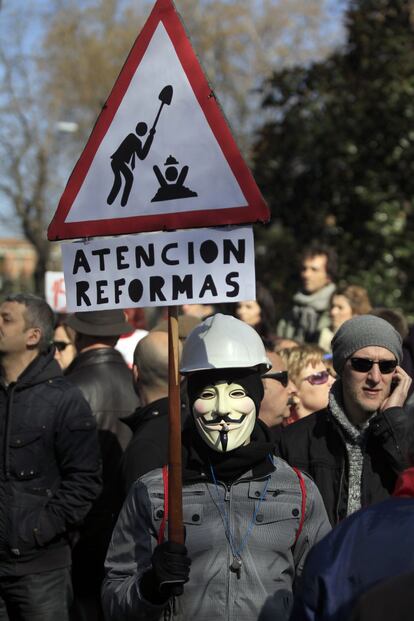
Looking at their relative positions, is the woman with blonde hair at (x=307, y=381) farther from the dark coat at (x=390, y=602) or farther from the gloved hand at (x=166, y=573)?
the dark coat at (x=390, y=602)

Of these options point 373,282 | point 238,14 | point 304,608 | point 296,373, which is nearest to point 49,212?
point 238,14

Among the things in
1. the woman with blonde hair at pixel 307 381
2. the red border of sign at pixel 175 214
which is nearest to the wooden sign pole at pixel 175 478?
the red border of sign at pixel 175 214

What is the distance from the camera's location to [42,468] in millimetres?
5133

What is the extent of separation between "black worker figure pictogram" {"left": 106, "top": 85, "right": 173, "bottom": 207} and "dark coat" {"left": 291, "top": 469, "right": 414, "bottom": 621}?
166 centimetres

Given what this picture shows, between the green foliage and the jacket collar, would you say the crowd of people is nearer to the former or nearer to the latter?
the jacket collar

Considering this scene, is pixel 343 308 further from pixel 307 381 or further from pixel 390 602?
pixel 390 602

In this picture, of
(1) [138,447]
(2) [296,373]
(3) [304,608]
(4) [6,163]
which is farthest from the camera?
(4) [6,163]

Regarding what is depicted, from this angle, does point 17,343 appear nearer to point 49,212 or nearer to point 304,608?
point 304,608

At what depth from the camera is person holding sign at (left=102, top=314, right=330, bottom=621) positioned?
3324 millimetres

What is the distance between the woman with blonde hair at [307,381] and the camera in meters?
5.70

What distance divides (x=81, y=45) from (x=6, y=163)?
5.37 meters

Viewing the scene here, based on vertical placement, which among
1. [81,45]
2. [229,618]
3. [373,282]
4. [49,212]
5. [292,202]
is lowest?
[229,618]

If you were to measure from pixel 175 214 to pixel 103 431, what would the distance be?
283cm

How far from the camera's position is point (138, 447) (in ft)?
15.2
